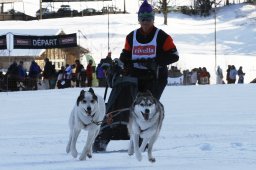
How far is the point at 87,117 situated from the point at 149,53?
87 cm

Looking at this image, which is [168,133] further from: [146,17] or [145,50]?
[146,17]

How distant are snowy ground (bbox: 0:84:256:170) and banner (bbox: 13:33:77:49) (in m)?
5.40

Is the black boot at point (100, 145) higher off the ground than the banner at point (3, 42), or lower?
lower

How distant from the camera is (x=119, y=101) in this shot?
21.1ft

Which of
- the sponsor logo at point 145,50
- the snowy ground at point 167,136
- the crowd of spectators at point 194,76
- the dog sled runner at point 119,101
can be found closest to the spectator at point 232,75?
the crowd of spectators at point 194,76

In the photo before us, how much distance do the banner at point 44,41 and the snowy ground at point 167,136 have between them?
540cm

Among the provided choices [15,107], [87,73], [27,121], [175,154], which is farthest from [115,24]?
[175,154]

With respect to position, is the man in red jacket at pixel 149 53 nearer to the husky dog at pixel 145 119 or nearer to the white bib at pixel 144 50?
the white bib at pixel 144 50

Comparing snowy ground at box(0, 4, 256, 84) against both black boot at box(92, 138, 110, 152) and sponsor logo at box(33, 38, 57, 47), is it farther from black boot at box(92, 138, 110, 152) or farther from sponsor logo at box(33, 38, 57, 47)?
black boot at box(92, 138, 110, 152)

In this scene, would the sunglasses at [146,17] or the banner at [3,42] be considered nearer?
the sunglasses at [146,17]

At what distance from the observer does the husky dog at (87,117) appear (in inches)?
235

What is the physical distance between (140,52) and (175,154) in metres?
1.23

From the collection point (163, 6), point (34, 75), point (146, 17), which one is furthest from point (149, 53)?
point (163, 6)

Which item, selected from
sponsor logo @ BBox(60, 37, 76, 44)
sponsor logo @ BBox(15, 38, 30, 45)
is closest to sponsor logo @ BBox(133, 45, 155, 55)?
sponsor logo @ BBox(15, 38, 30, 45)
